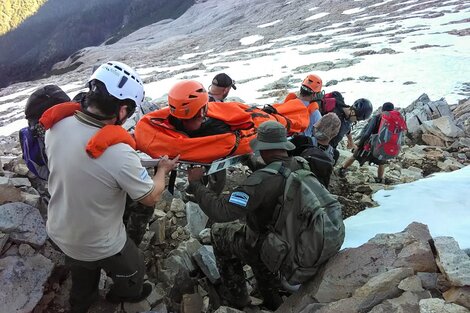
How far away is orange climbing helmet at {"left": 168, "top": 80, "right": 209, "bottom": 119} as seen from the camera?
12.9ft

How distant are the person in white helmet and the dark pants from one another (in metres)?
0.02

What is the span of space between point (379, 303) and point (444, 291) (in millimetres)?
620

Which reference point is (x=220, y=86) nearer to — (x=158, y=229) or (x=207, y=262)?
(x=158, y=229)

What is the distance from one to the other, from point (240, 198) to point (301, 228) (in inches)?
25.9

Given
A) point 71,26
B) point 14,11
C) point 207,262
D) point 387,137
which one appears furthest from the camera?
point 14,11

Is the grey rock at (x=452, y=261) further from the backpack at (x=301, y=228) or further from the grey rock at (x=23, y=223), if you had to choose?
the grey rock at (x=23, y=223)

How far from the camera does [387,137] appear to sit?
791cm

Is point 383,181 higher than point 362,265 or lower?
lower

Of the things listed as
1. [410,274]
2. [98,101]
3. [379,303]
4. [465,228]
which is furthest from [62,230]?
[465,228]

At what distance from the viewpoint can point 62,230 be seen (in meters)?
3.15

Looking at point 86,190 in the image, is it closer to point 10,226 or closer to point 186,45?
point 10,226

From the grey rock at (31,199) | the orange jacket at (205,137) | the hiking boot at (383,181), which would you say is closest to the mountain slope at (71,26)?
the hiking boot at (383,181)

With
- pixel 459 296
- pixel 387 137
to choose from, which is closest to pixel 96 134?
pixel 459 296

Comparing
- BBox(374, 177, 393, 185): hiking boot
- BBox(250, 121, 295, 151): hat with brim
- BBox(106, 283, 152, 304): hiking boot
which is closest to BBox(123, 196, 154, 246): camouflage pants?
BBox(106, 283, 152, 304): hiking boot
